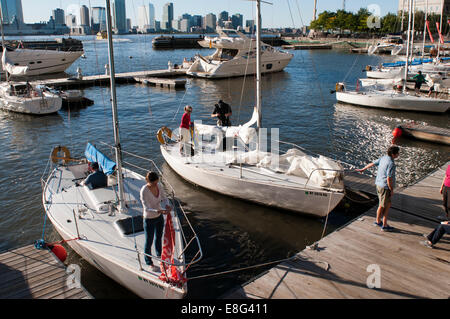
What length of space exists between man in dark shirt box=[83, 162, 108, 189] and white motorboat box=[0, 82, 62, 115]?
1888cm

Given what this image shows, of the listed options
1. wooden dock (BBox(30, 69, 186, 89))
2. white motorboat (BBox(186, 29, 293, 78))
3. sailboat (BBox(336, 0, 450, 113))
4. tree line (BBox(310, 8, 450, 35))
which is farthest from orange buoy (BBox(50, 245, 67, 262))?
tree line (BBox(310, 8, 450, 35))

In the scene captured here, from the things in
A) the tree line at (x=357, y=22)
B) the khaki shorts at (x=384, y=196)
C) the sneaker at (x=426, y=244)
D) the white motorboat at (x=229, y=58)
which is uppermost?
the tree line at (x=357, y=22)

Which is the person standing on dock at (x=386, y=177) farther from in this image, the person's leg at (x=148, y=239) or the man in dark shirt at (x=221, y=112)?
the man in dark shirt at (x=221, y=112)

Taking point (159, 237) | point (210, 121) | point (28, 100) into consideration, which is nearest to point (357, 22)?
point (210, 121)

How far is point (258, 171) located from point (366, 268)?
5213 millimetres

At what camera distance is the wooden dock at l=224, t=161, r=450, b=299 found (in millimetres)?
6785

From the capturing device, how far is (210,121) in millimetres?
24781

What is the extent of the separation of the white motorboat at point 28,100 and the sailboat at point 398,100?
22.5m

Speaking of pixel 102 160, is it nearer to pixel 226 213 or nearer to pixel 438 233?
pixel 226 213

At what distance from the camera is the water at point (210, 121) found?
32.8 feet

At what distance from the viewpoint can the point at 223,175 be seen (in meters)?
12.2

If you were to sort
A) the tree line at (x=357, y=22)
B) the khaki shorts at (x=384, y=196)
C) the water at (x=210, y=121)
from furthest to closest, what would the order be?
the tree line at (x=357, y=22) < the water at (x=210, y=121) < the khaki shorts at (x=384, y=196)

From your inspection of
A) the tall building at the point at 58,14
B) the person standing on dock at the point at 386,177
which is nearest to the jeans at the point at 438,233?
the person standing on dock at the point at 386,177

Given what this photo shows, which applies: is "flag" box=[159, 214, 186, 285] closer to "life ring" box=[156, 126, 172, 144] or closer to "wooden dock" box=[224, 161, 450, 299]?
"wooden dock" box=[224, 161, 450, 299]
